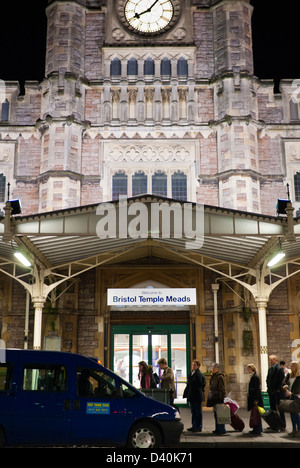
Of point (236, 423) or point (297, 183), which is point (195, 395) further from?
point (297, 183)

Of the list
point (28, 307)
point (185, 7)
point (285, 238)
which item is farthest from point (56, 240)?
point (185, 7)

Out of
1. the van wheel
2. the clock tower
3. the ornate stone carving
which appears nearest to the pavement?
the van wheel

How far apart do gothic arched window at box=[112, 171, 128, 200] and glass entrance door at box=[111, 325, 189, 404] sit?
507 cm

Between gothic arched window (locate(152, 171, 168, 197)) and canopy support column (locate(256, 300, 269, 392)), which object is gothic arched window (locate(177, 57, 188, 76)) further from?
canopy support column (locate(256, 300, 269, 392))

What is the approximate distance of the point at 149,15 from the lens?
2288cm

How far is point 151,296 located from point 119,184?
632 centimetres

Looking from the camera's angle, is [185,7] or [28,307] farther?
[185,7]

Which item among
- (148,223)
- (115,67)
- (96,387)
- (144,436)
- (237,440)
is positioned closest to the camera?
(144,436)

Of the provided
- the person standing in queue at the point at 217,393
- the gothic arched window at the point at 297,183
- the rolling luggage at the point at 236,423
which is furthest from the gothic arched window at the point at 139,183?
the rolling luggage at the point at 236,423

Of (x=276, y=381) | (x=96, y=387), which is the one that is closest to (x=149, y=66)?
(x=276, y=381)

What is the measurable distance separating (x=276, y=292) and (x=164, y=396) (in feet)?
28.3
